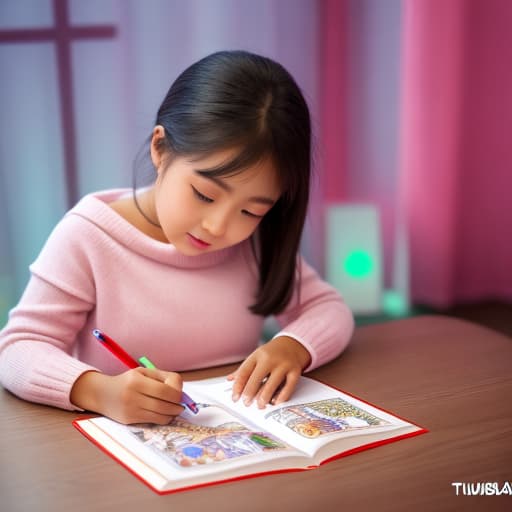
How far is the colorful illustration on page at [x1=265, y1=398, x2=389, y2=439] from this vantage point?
32.8 inches

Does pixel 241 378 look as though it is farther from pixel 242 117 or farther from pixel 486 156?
pixel 486 156

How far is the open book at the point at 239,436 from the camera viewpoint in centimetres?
72

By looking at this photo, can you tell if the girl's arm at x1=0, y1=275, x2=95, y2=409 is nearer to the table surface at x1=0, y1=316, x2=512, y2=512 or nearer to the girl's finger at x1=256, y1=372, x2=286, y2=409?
the table surface at x1=0, y1=316, x2=512, y2=512

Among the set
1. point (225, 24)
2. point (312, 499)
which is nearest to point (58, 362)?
point (312, 499)

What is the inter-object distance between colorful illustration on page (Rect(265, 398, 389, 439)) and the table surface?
1.9 inches

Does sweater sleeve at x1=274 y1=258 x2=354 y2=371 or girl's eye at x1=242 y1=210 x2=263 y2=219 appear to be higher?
girl's eye at x1=242 y1=210 x2=263 y2=219

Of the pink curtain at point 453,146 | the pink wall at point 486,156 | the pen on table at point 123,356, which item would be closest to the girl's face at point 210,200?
the pen on table at point 123,356

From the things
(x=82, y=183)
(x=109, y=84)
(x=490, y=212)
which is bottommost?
(x=490, y=212)

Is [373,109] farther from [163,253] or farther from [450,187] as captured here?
[163,253]

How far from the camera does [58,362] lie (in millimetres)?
935

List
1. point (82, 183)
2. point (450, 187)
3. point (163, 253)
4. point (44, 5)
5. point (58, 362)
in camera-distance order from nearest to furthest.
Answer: point (58, 362) → point (163, 253) → point (44, 5) → point (82, 183) → point (450, 187)

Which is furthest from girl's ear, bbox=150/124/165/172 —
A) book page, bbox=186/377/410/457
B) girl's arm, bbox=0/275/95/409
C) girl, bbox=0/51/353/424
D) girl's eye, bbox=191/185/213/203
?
book page, bbox=186/377/410/457

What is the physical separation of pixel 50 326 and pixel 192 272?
26cm

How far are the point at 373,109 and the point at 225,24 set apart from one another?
29.6 inches
